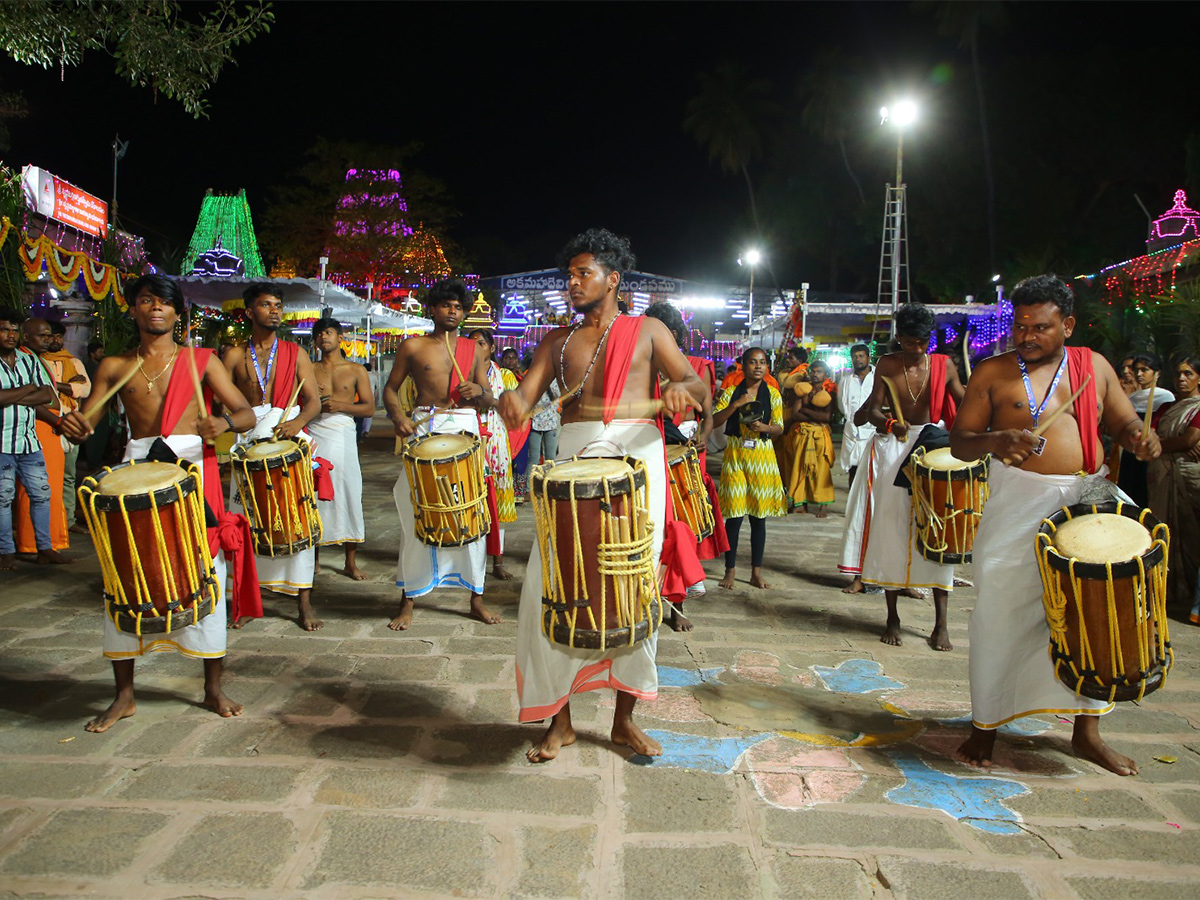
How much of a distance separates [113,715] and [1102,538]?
4.15m

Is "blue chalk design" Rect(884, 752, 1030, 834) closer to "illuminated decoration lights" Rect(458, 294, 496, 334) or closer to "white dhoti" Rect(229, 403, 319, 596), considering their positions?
"white dhoti" Rect(229, 403, 319, 596)

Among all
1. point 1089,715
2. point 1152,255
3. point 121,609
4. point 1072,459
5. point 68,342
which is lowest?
point 1089,715

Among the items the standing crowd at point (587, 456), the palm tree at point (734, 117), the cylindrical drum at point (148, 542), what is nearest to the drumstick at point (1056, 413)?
the standing crowd at point (587, 456)

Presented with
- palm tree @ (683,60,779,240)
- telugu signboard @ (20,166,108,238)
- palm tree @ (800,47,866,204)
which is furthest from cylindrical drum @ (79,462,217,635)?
palm tree @ (683,60,779,240)

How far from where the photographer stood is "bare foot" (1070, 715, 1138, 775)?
Answer: 350 centimetres

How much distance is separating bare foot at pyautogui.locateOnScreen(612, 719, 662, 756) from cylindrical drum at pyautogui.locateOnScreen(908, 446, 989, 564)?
7.76 feet

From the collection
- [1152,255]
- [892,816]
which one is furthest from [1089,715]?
[1152,255]

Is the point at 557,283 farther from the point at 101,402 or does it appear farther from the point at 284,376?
the point at 101,402

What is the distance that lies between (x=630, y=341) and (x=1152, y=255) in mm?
10906

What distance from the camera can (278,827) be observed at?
116 inches

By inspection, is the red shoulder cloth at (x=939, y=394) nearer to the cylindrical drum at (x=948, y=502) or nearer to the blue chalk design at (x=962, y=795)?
the cylindrical drum at (x=948, y=502)

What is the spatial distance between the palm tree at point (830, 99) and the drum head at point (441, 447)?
4373 centimetres

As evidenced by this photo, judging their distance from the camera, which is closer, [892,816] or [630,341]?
[892,816]

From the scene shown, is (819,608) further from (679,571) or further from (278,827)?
(278,827)
